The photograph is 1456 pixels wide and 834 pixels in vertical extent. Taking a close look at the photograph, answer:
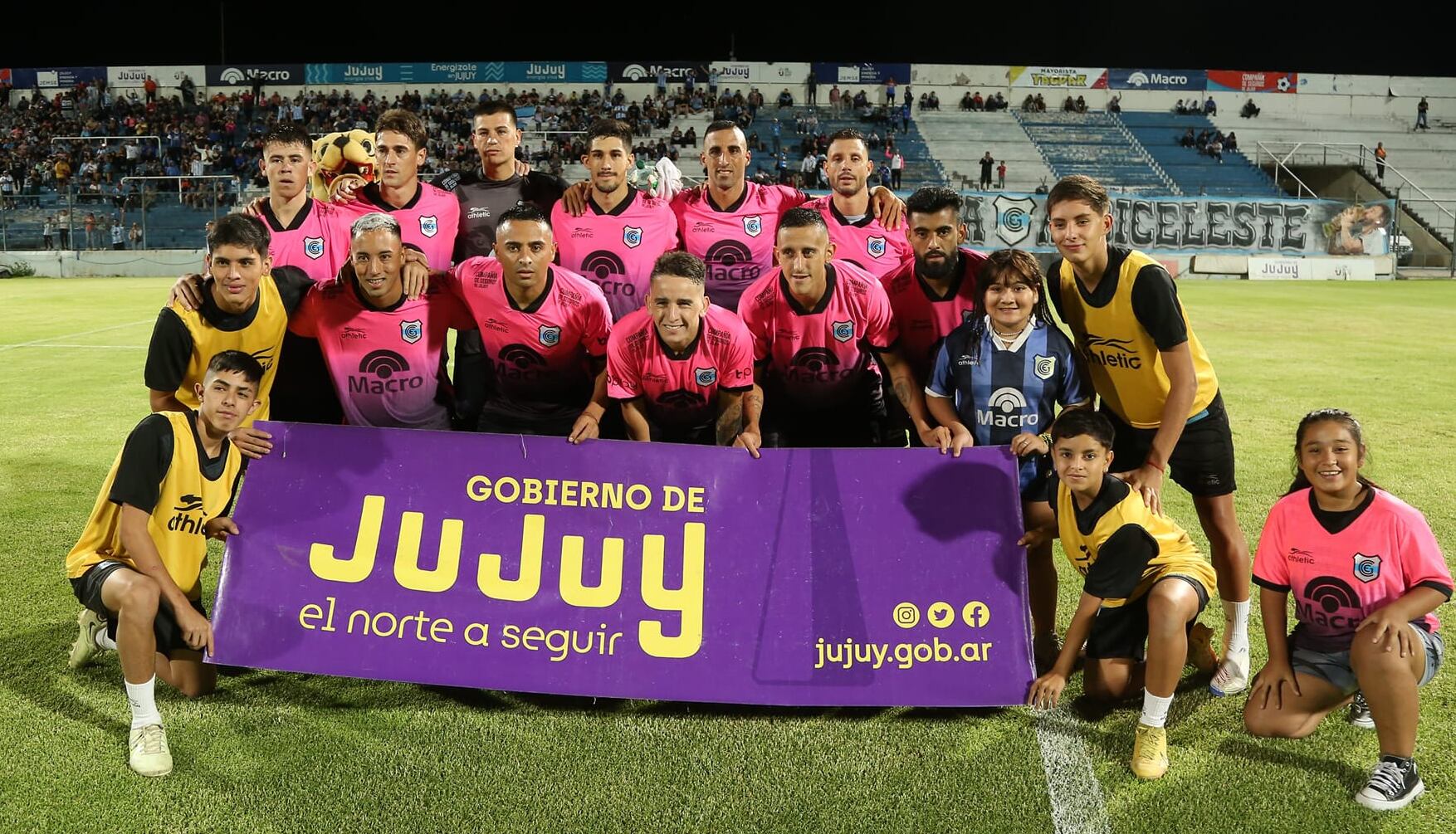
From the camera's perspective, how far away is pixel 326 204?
5.57 meters

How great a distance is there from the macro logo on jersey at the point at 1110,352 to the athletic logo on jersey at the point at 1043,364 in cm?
28

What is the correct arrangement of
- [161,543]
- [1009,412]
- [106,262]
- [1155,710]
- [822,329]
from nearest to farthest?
[1155,710], [161,543], [1009,412], [822,329], [106,262]

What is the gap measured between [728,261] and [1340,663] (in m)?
3.45

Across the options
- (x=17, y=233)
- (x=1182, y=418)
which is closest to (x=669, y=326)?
(x=1182, y=418)

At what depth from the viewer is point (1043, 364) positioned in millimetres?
3895

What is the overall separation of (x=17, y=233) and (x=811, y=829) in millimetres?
32295

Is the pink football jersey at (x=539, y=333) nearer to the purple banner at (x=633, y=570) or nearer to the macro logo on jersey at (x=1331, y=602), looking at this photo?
the purple banner at (x=633, y=570)

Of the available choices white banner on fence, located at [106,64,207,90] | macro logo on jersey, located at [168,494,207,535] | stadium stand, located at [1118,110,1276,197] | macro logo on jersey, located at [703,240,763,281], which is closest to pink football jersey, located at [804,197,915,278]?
macro logo on jersey, located at [703,240,763,281]

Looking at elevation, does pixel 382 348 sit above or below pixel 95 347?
above

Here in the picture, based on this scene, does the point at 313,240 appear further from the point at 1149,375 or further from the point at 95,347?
the point at 95,347

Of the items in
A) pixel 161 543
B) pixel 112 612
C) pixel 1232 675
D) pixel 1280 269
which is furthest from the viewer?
pixel 1280 269

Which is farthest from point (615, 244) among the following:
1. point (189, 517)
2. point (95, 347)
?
point (95, 347)

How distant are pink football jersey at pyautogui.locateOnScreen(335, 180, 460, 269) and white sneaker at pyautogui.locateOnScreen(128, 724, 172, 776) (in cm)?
303

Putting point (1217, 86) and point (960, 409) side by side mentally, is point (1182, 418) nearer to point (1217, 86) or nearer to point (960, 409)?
point (960, 409)
